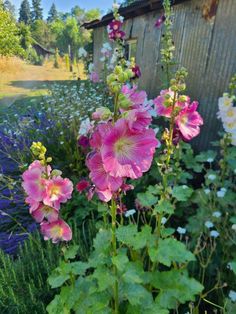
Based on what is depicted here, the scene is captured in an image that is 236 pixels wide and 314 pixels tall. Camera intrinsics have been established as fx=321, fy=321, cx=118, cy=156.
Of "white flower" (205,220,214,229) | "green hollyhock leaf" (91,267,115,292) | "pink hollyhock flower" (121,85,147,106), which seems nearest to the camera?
"pink hollyhock flower" (121,85,147,106)

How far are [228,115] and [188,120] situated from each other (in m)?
1.05

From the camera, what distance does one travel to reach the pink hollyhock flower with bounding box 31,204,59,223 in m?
1.30

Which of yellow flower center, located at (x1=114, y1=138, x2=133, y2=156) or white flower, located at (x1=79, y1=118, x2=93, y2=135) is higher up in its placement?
yellow flower center, located at (x1=114, y1=138, x2=133, y2=156)

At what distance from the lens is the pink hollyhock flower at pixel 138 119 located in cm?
96

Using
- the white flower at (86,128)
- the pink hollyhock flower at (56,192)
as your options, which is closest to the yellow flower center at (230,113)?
the white flower at (86,128)

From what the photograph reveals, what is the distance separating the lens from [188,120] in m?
1.40

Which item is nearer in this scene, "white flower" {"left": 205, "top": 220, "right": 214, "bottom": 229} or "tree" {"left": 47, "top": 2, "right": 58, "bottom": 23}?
"white flower" {"left": 205, "top": 220, "right": 214, "bottom": 229}

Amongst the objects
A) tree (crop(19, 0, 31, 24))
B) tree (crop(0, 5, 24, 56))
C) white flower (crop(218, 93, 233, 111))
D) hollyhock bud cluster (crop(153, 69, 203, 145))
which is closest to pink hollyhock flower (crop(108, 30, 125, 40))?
white flower (crop(218, 93, 233, 111))

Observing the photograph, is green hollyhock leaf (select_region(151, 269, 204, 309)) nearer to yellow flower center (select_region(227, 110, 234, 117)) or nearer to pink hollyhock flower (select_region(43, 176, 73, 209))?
pink hollyhock flower (select_region(43, 176, 73, 209))

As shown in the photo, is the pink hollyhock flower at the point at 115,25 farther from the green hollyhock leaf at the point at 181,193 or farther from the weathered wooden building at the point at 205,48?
the green hollyhock leaf at the point at 181,193

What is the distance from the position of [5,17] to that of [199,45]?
1970 cm

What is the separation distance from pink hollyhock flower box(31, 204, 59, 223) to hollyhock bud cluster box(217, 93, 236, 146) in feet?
4.84

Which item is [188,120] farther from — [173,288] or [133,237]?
[173,288]

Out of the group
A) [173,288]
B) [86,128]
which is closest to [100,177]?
[86,128]
